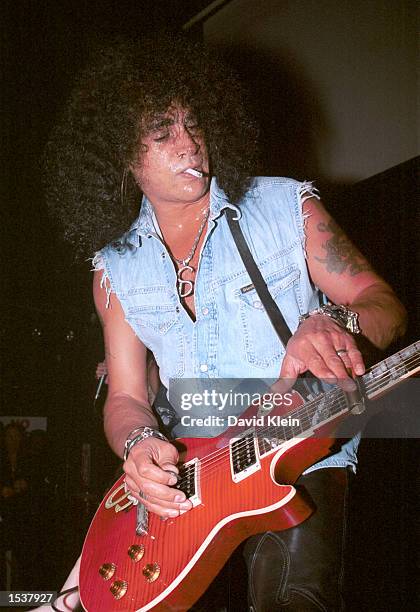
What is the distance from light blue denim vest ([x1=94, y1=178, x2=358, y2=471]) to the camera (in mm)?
1037

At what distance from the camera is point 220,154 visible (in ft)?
4.07

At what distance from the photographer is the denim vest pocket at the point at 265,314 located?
39.9 inches

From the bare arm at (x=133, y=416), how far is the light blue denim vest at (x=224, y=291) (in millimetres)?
Answer: 38

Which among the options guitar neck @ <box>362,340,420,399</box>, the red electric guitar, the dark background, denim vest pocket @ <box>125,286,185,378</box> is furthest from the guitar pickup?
the dark background

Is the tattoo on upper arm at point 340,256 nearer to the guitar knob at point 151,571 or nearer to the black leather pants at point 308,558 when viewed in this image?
the black leather pants at point 308,558

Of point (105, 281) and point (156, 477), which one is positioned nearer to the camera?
point (156, 477)

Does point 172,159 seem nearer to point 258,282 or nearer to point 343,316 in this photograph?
point 258,282

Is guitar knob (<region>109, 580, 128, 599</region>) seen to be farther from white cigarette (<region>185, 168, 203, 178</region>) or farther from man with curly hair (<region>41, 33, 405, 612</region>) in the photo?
white cigarette (<region>185, 168, 203, 178</region>)

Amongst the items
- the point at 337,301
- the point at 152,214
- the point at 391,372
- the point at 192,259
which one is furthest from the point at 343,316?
the point at 152,214

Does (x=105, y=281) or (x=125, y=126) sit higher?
(x=125, y=126)

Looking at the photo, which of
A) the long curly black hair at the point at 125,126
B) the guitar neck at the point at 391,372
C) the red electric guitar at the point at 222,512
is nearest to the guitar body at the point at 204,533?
the red electric guitar at the point at 222,512

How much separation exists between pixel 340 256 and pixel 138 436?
1.76ft

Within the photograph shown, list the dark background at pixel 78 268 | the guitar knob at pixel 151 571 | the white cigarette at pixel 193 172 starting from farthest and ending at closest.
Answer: the dark background at pixel 78 268
the white cigarette at pixel 193 172
the guitar knob at pixel 151 571

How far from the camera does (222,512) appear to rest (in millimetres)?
794
